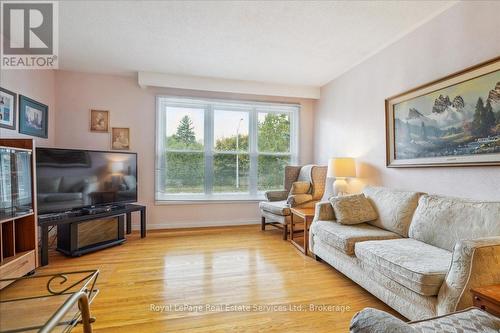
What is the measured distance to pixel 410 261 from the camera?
63.7 inches

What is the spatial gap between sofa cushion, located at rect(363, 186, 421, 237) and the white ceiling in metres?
1.71

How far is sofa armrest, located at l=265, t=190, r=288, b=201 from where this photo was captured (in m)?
4.03

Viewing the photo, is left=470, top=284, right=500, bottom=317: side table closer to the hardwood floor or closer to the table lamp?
the hardwood floor

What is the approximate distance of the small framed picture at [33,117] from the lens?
2963 mm

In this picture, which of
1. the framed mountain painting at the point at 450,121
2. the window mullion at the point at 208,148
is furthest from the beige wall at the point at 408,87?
the window mullion at the point at 208,148

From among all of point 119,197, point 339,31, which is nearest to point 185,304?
Result: point 119,197

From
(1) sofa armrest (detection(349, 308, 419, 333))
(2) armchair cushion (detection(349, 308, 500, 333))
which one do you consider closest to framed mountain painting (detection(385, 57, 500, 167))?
(2) armchair cushion (detection(349, 308, 500, 333))

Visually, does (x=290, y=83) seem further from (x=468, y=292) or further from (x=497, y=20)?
(x=468, y=292)

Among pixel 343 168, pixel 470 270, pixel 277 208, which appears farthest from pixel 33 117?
pixel 470 270

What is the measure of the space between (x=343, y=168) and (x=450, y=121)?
130 centimetres

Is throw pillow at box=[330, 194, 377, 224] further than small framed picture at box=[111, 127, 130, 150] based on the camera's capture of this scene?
No

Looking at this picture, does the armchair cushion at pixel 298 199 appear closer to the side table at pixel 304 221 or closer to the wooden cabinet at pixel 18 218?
the side table at pixel 304 221

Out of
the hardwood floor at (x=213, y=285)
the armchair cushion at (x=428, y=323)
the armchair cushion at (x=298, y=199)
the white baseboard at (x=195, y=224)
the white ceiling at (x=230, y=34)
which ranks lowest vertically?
the hardwood floor at (x=213, y=285)

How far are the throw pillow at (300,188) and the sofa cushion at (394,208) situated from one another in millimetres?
1147
